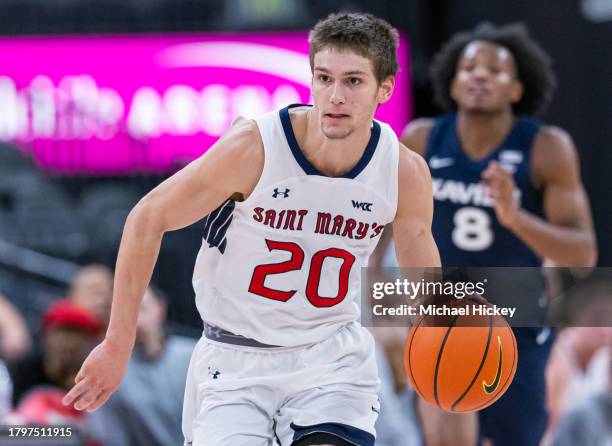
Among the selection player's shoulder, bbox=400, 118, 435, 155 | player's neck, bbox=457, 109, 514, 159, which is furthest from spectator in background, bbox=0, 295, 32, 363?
player's neck, bbox=457, 109, 514, 159

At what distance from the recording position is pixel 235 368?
352 centimetres

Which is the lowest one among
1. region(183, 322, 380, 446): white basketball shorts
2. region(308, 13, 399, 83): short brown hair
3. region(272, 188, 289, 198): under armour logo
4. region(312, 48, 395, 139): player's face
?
region(183, 322, 380, 446): white basketball shorts

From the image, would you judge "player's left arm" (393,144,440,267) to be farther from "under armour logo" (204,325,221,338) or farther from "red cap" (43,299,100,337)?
"red cap" (43,299,100,337)

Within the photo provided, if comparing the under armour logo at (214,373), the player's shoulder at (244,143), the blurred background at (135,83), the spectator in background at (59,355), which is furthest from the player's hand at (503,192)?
the blurred background at (135,83)

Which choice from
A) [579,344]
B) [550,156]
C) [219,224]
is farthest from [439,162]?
[219,224]

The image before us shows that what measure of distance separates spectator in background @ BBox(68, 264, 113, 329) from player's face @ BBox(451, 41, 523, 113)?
253 centimetres

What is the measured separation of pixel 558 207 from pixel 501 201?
0.42 meters

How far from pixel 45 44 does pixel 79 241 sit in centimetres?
202

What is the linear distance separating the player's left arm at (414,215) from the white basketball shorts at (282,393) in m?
0.35

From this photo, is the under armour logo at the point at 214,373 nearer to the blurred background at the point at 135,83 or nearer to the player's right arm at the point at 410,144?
the player's right arm at the point at 410,144

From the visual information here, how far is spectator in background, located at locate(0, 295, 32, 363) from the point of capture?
21.0ft

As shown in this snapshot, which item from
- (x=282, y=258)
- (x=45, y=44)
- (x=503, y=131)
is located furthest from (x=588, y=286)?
(x=45, y=44)

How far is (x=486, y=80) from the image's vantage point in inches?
219

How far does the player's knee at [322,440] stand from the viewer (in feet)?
10.9
